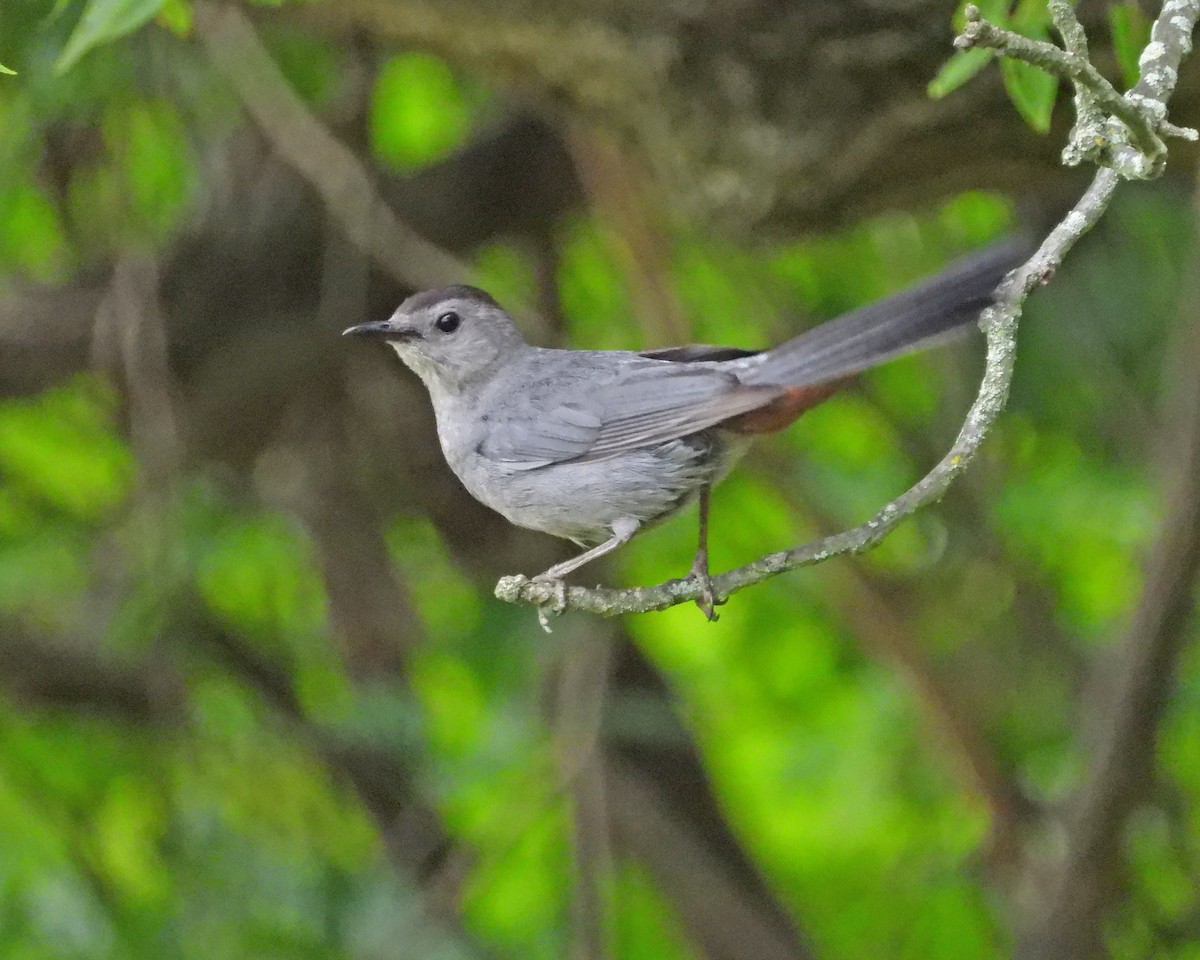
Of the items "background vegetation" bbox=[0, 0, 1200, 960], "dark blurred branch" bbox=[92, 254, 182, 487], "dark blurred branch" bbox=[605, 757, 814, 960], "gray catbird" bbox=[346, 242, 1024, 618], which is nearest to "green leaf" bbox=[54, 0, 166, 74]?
"gray catbird" bbox=[346, 242, 1024, 618]

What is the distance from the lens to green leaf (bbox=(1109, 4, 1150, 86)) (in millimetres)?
2938

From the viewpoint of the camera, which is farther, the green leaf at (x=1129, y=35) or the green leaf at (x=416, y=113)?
the green leaf at (x=416, y=113)

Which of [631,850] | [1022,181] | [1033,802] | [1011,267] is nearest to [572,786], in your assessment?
[631,850]

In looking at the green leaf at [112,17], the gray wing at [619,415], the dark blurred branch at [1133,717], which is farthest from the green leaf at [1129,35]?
the green leaf at [112,17]

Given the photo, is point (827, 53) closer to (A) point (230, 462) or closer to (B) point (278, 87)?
(B) point (278, 87)

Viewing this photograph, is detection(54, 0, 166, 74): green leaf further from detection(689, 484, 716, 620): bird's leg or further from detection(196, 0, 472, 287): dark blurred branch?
detection(196, 0, 472, 287): dark blurred branch

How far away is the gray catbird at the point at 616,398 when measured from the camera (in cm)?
264

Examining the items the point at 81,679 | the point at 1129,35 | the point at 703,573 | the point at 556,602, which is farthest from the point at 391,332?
the point at 81,679

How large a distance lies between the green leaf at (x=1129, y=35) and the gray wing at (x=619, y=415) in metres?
0.95

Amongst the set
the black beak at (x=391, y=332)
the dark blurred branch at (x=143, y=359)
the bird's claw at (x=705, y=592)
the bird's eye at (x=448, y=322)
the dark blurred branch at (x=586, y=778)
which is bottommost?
the dark blurred branch at (x=586, y=778)

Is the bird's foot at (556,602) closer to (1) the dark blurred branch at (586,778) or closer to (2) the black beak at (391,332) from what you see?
(2) the black beak at (391,332)

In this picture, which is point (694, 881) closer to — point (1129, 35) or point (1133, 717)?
point (1133, 717)

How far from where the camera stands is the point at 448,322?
3812 millimetres

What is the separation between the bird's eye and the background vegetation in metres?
1.02
